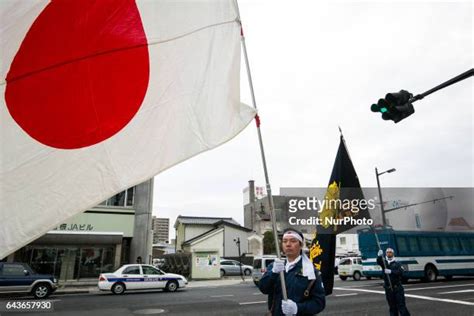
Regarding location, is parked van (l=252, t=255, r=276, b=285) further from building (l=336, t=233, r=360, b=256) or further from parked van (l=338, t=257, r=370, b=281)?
building (l=336, t=233, r=360, b=256)

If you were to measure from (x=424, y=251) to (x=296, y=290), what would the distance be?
19.9m

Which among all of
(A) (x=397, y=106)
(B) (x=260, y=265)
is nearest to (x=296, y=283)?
(A) (x=397, y=106)

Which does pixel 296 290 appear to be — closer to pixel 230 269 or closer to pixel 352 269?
pixel 352 269

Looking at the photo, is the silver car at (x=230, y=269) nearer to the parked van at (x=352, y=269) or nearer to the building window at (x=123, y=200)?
the parked van at (x=352, y=269)

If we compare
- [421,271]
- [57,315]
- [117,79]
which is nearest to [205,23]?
[117,79]

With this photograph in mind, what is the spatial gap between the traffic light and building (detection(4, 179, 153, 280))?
62.7 ft

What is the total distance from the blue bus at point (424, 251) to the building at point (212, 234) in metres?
20.6

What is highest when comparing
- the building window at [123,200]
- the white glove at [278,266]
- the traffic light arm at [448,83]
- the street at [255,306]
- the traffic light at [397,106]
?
the building window at [123,200]

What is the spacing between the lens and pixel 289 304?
8.36 ft

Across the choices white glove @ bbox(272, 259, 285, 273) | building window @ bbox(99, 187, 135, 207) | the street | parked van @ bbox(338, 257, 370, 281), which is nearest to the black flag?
white glove @ bbox(272, 259, 285, 273)

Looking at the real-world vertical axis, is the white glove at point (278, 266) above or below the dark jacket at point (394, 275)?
above

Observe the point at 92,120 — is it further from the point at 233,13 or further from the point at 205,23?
the point at 233,13

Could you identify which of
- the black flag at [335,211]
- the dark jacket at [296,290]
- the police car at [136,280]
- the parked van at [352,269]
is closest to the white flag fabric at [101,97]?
the dark jacket at [296,290]

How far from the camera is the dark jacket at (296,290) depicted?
2.76m
